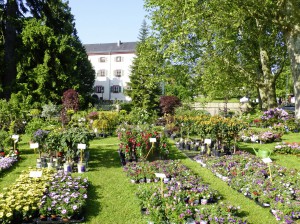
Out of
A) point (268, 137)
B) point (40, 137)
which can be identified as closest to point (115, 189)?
point (40, 137)

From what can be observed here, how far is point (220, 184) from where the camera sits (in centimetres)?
823

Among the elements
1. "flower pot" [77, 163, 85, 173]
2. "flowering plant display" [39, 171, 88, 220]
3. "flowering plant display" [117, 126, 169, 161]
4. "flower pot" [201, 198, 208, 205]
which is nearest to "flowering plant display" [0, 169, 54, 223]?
"flowering plant display" [39, 171, 88, 220]

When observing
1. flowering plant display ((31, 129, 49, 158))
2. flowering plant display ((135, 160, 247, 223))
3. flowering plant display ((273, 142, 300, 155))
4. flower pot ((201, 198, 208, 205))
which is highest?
flowering plant display ((31, 129, 49, 158))

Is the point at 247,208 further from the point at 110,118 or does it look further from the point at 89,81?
the point at 89,81

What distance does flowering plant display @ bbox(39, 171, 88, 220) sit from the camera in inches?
229

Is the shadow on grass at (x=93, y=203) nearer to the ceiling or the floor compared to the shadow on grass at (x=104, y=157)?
nearer to the floor

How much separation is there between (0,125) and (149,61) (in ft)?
35.4

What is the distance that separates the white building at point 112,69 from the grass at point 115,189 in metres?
40.6

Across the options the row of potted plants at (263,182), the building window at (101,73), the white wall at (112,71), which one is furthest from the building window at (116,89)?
the row of potted plants at (263,182)

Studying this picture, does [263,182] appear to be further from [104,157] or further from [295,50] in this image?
[295,50]

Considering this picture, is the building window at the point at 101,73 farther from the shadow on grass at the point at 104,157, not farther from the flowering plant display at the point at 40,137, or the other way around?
the flowering plant display at the point at 40,137

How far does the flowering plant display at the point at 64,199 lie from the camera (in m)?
5.83

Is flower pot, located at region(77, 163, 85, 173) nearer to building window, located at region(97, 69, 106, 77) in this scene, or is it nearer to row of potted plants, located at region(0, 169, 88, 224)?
row of potted plants, located at region(0, 169, 88, 224)

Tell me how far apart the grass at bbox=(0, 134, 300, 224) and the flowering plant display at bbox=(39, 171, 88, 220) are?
13.0 inches
